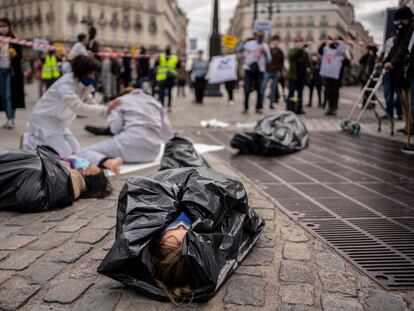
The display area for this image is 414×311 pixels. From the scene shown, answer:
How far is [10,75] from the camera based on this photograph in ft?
26.6

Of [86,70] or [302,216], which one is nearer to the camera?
[302,216]

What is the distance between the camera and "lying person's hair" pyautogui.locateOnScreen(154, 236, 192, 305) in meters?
2.45

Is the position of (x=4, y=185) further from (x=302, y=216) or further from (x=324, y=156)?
(x=324, y=156)

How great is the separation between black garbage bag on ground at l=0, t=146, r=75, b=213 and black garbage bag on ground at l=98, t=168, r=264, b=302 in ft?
4.05

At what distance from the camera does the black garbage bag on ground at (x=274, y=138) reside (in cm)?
677

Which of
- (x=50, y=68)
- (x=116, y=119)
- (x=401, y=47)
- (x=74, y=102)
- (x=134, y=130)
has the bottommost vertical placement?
(x=134, y=130)

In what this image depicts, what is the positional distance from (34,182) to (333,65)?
926cm

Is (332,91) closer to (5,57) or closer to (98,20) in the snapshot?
(5,57)

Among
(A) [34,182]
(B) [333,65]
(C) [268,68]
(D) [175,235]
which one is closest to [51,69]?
(C) [268,68]

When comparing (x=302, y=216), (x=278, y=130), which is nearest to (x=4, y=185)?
(x=302, y=216)

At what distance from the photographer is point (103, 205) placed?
13.6ft

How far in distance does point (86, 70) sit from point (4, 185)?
2.03 meters

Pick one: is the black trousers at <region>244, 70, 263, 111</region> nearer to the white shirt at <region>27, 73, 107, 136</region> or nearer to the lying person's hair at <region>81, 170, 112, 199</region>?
the white shirt at <region>27, 73, 107, 136</region>

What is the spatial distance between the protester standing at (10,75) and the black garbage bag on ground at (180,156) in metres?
4.26
